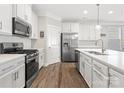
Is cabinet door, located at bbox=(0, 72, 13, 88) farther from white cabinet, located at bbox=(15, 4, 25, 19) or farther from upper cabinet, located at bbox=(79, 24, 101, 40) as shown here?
upper cabinet, located at bbox=(79, 24, 101, 40)

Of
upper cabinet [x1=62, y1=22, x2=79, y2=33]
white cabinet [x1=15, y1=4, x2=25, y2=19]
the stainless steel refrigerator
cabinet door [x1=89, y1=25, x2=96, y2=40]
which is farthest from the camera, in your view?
cabinet door [x1=89, y1=25, x2=96, y2=40]

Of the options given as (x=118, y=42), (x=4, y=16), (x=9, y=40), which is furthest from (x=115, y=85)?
(x=118, y=42)

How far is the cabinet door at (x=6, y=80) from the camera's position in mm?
1831

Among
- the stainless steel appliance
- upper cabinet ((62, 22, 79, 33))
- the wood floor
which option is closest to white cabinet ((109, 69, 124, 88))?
the stainless steel appliance

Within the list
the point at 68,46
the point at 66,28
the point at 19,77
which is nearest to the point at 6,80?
the point at 19,77

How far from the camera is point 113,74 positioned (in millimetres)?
1688

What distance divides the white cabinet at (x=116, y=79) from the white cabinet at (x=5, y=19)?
1.86m

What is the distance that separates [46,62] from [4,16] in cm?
455

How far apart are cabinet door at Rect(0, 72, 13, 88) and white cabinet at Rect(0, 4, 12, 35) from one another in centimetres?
84

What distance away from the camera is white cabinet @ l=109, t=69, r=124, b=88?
4.82ft

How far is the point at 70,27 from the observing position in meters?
8.73

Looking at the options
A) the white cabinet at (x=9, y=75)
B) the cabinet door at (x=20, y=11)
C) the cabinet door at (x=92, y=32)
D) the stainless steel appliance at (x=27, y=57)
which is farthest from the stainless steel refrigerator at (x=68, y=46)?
the white cabinet at (x=9, y=75)

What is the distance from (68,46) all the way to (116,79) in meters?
6.96

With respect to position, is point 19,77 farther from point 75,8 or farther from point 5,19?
point 75,8
